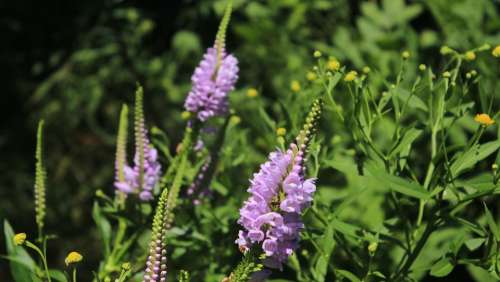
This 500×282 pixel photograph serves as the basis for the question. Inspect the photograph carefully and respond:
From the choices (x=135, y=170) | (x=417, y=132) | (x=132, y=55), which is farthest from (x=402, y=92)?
(x=132, y=55)

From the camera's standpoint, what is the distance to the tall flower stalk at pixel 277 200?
50.6 inches

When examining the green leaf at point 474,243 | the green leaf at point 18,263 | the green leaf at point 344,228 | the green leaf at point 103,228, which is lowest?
the green leaf at point 474,243

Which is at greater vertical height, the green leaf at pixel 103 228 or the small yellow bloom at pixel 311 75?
the small yellow bloom at pixel 311 75

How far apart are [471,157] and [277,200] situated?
56 centimetres

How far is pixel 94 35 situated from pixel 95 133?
2.04 feet

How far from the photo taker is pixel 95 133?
14.4ft

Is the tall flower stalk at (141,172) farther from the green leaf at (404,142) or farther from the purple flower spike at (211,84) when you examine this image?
the green leaf at (404,142)

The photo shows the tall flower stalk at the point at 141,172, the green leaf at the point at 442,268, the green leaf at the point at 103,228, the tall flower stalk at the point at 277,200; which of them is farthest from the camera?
the green leaf at the point at 103,228

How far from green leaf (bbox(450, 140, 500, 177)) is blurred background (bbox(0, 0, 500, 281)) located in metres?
2.10

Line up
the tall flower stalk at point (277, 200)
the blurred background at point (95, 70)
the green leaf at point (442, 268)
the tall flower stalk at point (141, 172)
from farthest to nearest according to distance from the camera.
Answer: the blurred background at point (95, 70) < the tall flower stalk at point (141, 172) < the green leaf at point (442, 268) < the tall flower stalk at point (277, 200)

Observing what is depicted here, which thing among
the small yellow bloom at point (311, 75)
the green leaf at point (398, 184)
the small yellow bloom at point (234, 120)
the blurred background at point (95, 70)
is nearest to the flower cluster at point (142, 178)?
the small yellow bloom at point (234, 120)

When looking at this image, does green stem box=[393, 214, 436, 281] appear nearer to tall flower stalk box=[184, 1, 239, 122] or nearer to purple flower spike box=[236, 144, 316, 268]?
purple flower spike box=[236, 144, 316, 268]

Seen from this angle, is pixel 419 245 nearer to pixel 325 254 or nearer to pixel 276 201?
pixel 325 254

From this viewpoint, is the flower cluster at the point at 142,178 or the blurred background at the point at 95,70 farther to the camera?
the blurred background at the point at 95,70
